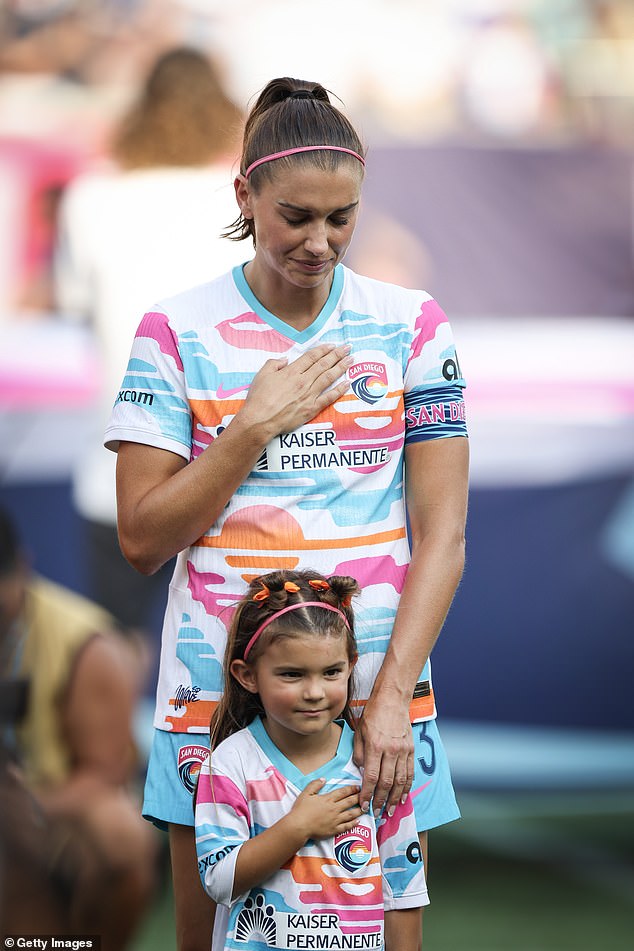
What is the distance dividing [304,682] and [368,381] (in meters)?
0.38

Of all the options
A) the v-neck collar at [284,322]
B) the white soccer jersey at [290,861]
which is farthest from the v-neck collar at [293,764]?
the v-neck collar at [284,322]

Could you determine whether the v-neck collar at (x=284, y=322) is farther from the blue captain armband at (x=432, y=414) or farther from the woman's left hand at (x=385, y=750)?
the woman's left hand at (x=385, y=750)

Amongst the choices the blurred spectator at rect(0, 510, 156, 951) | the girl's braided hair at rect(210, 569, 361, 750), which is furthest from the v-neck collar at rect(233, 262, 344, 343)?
the blurred spectator at rect(0, 510, 156, 951)

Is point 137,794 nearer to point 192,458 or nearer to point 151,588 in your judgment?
point 151,588

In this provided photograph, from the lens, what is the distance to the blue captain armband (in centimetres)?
172

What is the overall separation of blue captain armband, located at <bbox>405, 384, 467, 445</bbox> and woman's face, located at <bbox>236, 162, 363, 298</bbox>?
0.65 ft

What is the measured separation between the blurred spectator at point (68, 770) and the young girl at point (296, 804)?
62.1 inches

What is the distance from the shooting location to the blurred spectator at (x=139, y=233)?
3.42 m

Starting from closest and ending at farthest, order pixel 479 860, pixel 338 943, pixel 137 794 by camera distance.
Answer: pixel 338 943 < pixel 137 794 < pixel 479 860

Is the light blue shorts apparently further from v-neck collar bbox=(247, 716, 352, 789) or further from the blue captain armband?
the blue captain armband

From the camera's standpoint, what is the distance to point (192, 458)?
172 centimetres

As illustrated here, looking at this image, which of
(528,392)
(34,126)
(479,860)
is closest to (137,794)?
(479,860)

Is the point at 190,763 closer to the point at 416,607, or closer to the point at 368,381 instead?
the point at 416,607

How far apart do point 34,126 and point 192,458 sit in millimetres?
2067
